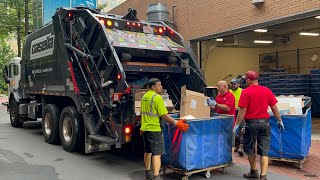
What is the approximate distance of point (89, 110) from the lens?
7621mm

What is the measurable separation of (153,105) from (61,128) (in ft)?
Answer: 12.0

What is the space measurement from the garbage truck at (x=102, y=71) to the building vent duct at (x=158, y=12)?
7178 mm

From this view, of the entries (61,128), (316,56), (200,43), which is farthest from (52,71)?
(316,56)

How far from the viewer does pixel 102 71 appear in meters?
7.36

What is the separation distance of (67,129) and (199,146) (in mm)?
3714

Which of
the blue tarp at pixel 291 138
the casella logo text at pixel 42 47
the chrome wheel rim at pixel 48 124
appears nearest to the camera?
the blue tarp at pixel 291 138

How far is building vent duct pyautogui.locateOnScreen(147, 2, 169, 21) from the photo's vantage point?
1606cm

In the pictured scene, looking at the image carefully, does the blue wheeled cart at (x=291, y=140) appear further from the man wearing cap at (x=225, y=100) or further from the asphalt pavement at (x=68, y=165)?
the man wearing cap at (x=225, y=100)

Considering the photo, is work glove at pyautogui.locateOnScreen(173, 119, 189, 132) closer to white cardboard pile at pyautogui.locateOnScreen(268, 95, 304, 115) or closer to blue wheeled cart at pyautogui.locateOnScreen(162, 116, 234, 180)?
blue wheeled cart at pyautogui.locateOnScreen(162, 116, 234, 180)

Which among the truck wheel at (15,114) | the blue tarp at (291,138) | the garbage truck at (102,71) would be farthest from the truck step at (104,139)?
the truck wheel at (15,114)

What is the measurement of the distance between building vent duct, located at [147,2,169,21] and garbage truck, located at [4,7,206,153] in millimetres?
7178

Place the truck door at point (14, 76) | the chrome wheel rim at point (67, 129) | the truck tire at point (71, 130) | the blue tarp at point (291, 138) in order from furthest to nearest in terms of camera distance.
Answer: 1. the truck door at point (14, 76)
2. the chrome wheel rim at point (67, 129)
3. the truck tire at point (71, 130)
4. the blue tarp at point (291, 138)

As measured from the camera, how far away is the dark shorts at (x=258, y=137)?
613 cm

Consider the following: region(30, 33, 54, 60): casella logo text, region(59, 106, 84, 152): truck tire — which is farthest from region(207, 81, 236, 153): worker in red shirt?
region(30, 33, 54, 60): casella logo text
